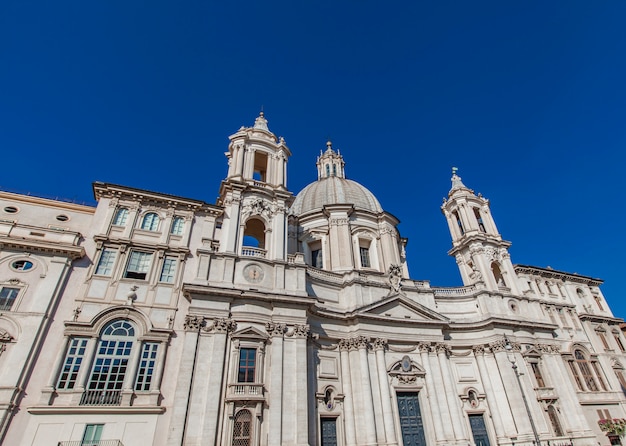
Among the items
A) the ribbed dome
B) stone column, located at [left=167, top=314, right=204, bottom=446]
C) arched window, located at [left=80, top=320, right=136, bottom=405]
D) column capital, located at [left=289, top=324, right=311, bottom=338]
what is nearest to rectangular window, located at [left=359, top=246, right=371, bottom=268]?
the ribbed dome

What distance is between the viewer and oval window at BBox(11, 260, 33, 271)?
64.6 feet

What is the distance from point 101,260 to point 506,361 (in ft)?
103

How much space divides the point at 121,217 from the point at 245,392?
45.8 feet

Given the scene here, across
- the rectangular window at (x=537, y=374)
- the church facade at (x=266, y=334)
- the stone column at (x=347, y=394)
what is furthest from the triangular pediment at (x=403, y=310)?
the rectangular window at (x=537, y=374)

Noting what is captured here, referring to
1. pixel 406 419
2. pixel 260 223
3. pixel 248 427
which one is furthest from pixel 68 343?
pixel 406 419

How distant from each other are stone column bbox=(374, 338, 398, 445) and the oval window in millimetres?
22777

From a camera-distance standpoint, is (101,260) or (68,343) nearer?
(68,343)

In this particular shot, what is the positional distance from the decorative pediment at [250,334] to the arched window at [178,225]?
8183 millimetres

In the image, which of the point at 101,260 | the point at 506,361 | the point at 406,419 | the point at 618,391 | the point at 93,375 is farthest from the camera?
the point at 618,391

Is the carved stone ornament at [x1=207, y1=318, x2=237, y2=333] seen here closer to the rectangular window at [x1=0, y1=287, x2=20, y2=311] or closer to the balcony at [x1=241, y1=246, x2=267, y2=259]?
the balcony at [x1=241, y1=246, x2=267, y2=259]

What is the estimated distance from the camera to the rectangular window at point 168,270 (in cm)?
2284

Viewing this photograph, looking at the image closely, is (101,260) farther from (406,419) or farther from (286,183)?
(406,419)

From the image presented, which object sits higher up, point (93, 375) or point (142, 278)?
point (142, 278)

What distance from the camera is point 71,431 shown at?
17.0m
